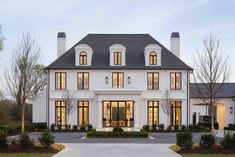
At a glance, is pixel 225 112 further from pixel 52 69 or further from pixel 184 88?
pixel 52 69

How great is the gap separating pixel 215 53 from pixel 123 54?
1492cm

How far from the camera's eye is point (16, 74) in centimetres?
2766

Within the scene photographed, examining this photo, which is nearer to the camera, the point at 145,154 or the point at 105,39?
A: the point at 145,154

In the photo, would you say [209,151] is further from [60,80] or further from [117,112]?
[60,80]

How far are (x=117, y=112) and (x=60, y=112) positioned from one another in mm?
5842

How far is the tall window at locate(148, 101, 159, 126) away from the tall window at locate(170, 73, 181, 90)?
2479mm

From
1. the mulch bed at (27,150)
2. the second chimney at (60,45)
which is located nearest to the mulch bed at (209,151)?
the mulch bed at (27,150)

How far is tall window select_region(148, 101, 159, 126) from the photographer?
3884 centimetres

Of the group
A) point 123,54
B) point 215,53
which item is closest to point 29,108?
point 123,54

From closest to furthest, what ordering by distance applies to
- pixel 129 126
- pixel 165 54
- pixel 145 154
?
pixel 145 154
pixel 129 126
pixel 165 54

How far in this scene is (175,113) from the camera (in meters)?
39.2

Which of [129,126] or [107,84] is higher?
[107,84]

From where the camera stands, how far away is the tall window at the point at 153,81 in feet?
128

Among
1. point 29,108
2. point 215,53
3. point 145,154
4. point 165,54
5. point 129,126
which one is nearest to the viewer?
point 145,154
